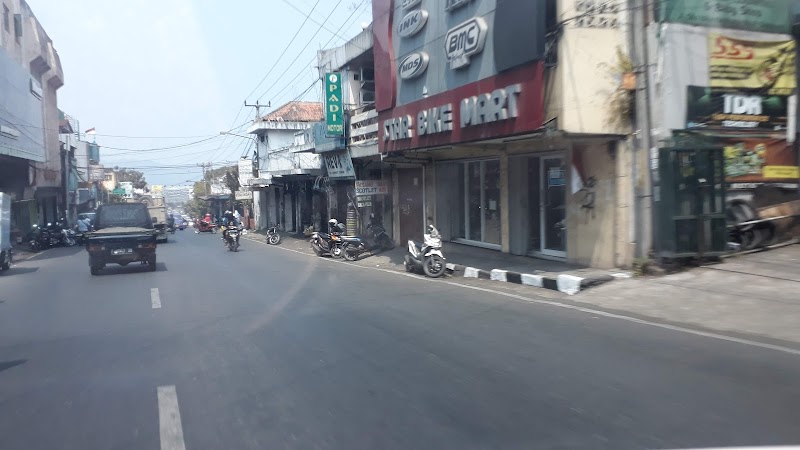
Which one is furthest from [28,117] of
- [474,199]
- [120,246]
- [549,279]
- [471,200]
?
[549,279]

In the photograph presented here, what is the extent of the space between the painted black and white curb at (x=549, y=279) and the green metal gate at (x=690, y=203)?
3.88ft

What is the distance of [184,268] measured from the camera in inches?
739

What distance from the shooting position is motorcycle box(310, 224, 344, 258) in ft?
70.3

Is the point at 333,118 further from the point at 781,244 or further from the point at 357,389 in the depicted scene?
the point at 357,389

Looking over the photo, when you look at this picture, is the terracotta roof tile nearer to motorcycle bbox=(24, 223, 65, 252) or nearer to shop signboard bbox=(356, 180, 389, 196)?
motorcycle bbox=(24, 223, 65, 252)

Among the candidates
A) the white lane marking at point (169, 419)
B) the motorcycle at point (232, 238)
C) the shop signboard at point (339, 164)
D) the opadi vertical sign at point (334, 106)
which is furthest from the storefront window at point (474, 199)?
the white lane marking at point (169, 419)

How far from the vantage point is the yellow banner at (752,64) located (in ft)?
41.5

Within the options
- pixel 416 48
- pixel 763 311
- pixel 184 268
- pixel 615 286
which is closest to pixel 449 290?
pixel 615 286

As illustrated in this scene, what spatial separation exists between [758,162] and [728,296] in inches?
189

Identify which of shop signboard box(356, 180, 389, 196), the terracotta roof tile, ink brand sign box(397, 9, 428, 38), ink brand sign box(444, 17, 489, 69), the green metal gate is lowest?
the green metal gate

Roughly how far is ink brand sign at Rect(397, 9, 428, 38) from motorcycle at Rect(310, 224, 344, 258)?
280 inches

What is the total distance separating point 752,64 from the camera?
12922 millimetres

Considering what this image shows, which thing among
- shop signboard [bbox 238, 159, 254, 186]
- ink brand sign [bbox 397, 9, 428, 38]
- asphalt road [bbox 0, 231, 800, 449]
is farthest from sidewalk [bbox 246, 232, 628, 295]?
shop signboard [bbox 238, 159, 254, 186]

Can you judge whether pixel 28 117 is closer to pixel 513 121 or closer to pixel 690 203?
pixel 513 121
